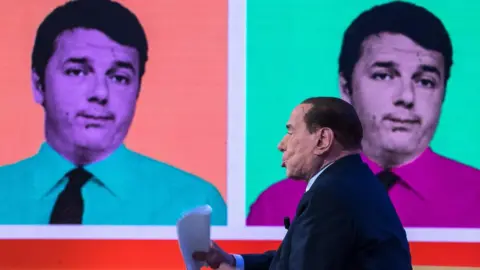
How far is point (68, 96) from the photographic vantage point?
9.16 ft

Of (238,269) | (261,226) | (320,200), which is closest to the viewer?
(320,200)

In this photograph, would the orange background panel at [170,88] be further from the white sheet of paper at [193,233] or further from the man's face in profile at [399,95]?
the white sheet of paper at [193,233]

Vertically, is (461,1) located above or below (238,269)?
above

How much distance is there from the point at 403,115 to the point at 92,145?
4.86ft

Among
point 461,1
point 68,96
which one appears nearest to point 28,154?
point 68,96

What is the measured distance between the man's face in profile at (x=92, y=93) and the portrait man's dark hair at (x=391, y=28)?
1.01m

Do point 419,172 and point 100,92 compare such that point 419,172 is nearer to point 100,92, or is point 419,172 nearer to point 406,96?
point 406,96

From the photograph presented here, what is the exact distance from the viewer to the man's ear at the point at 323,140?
1.61 m

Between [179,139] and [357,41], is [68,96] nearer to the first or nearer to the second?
[179,139]

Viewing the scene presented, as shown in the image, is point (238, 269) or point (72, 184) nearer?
point (238, 269)

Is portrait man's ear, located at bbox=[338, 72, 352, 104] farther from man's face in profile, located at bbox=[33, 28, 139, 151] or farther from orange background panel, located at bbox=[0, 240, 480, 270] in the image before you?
man's face in profile, located at bbox=[33, 28, 139, 151]

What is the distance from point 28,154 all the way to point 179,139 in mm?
733

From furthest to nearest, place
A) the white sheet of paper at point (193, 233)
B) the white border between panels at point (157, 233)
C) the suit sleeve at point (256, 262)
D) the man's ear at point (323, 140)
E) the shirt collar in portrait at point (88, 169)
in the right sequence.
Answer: the shirt collar in portrait at point (88, 169)
the white border between panels at point (157, 233)
the suit sleeve at point (256, 262)
the white sheet of paper at point (193, 233)
the man's ear at point (323, 140)

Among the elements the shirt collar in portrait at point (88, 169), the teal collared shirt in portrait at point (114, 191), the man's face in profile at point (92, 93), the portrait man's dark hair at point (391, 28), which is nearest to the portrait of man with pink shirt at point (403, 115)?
the portrait man's dark hair at point (391, 28)
